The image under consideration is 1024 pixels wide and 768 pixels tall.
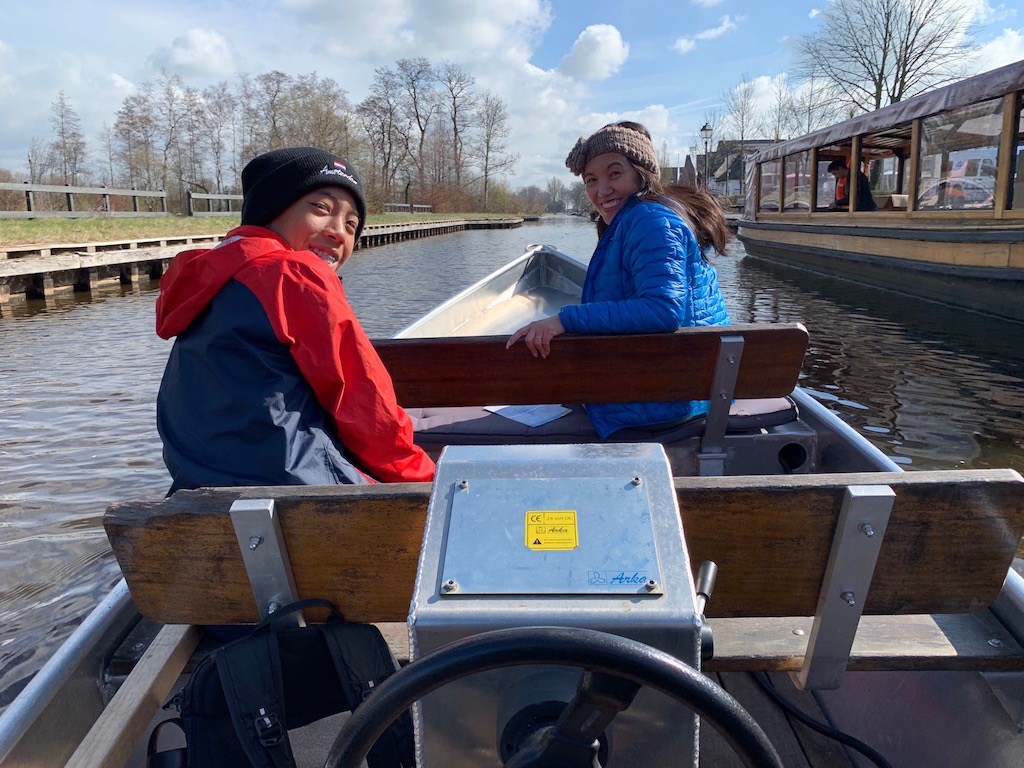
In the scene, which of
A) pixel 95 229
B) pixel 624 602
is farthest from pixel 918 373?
pixel 95 229

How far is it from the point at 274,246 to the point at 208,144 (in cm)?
4746

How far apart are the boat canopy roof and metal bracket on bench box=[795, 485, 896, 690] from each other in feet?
29.0

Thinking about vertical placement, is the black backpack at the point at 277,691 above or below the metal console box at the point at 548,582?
below

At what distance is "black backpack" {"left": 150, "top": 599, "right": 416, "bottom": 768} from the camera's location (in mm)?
1281

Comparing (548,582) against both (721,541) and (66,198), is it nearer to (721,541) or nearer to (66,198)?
(721,541)

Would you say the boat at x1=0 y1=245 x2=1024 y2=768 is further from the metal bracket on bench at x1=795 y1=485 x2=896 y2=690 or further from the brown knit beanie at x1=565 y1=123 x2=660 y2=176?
the brown knit beanie at x1=565 y1=123 x2=660 y2=176

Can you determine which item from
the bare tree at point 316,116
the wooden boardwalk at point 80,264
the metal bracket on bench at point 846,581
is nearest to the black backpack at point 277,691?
the metal bracket on bench at point 846,581

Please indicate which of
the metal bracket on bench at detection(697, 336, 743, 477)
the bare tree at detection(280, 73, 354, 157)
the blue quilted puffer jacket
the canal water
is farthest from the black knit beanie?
the bare tree at detection(280, 73, 354, 157)

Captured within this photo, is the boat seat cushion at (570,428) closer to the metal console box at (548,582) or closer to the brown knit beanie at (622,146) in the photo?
the brown knit beanie at (622,146)

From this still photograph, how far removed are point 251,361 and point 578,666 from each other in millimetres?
1043

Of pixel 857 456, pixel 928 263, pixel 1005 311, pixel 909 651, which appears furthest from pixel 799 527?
pixel 928 263

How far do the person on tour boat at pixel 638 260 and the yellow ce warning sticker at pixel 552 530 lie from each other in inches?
67.5

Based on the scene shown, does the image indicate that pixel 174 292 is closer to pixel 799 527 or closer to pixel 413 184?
pixel 799 527

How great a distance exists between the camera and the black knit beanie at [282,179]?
72.8 inches
